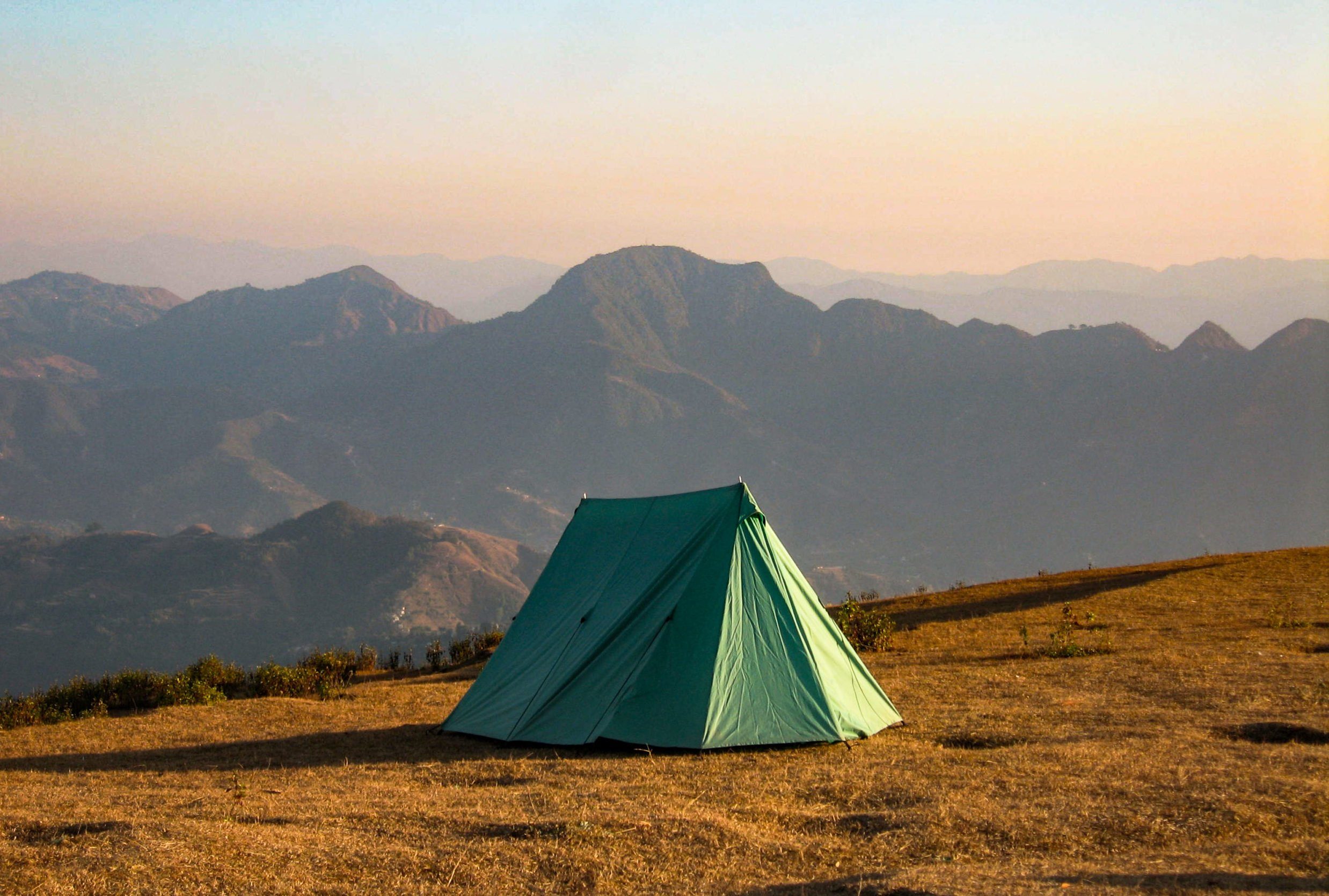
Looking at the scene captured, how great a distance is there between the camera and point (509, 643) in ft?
47.7

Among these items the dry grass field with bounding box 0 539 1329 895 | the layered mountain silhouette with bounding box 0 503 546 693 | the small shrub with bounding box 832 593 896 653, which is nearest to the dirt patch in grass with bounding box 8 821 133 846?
the dry grass field with bounding box 0 539 1329 895

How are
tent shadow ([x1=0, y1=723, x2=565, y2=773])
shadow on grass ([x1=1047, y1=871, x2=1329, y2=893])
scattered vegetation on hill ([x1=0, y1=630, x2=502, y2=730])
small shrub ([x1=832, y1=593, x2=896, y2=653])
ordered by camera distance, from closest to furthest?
shadow on grass ([x1=1047, y1=871, x2=1329, y2=893]) < tent shadow ([x1=0, y1=723, x2=565, y2=773]) < scattered vegetation on hill ([x1=0, y1=630, x2=502, y2=730]) < small shrub ([x1=832, y1=593, x2=896, y2=653])

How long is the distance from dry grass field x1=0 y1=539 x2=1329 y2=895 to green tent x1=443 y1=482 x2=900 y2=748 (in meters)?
0.35

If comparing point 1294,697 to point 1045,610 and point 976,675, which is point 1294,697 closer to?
point 976,675

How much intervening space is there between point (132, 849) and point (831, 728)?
6.88 meters

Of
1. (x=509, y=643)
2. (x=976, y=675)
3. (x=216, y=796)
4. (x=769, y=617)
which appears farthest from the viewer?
(x=976, y=675)

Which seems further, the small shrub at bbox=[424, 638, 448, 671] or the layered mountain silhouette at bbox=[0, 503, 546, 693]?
the layered mountain silhouette at bbox=[0, 503, 546, 693]

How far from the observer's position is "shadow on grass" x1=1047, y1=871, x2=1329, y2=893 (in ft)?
20.8

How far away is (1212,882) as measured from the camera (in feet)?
21.3

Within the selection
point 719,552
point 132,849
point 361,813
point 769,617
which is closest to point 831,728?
point 769,617

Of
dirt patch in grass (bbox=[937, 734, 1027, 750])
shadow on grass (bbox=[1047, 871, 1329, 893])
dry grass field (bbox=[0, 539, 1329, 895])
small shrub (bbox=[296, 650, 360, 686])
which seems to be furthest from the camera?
small shrub (bbox=[296, 650, 360, 686])

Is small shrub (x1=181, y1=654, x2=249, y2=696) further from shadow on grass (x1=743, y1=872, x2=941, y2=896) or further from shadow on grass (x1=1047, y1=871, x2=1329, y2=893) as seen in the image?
shadow on grass (x1=1047, y1=871, x2=1329, y2=893)

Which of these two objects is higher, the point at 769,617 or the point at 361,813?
the point at 769,617

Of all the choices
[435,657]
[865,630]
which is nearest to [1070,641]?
[865,630]
